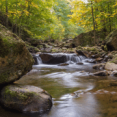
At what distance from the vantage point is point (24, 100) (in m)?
2.28

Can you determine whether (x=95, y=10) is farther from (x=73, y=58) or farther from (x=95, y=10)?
(x=73, y=58)

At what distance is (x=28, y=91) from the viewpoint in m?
2.42

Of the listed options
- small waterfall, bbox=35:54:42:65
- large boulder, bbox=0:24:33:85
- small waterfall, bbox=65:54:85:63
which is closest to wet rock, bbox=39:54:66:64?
small waterfall, bbox=35:54:42:65

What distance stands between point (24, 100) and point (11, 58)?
0.89 meters

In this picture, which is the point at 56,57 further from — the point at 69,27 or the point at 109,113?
the point at 69,27

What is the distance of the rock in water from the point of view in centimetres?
226

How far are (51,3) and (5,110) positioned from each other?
13905 mm

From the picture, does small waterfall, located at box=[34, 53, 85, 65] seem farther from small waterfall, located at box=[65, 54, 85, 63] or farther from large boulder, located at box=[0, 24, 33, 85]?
large boulder, located at box=[0, 24, 33, 85]

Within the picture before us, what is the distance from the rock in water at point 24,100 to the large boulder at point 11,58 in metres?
0.29

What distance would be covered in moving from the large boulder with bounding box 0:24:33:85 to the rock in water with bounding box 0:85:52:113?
0.29 m

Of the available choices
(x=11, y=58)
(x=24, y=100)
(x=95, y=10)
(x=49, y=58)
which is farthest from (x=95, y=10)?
(x=24, y=100)

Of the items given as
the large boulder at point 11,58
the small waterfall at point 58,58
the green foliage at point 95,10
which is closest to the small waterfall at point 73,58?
the small waterfall at point 58,58

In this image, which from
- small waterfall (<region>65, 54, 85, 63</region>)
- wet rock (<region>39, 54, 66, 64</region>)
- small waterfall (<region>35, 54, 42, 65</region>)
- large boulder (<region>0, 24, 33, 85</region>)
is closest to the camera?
large boulder (<region>0, 24, 33, 85</region>)

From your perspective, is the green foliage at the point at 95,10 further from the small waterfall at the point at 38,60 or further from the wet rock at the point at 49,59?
the small waterfall at the point at 38,60
